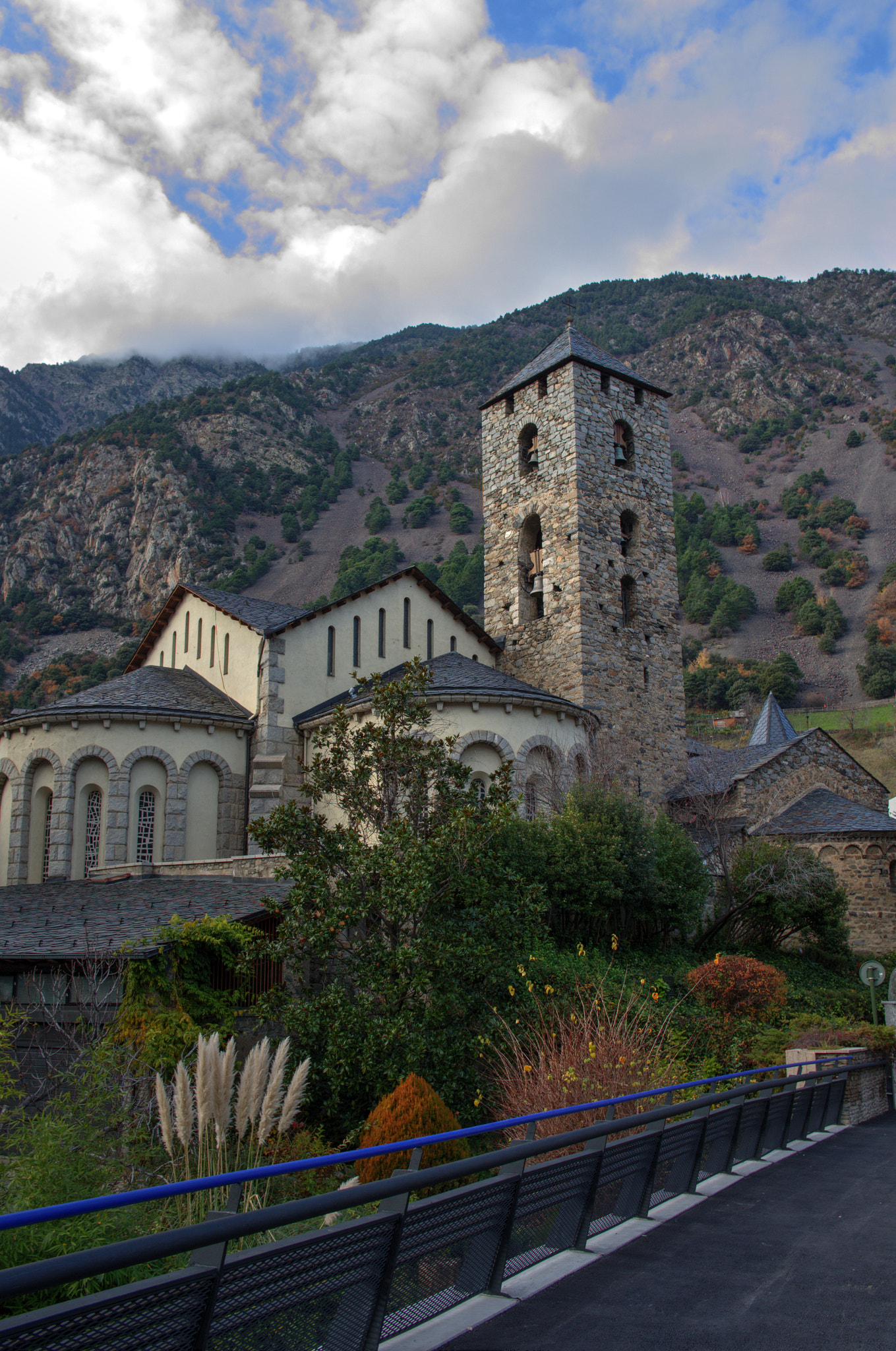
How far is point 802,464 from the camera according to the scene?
130000mm

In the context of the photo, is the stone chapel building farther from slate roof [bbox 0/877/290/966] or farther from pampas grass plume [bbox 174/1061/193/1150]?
pampas grass plume [bbox 174/1061/193/1150]

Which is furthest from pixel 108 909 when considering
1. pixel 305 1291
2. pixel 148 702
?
pixel 305 1291

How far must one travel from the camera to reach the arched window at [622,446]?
98.6 ft

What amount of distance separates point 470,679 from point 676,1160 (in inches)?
656

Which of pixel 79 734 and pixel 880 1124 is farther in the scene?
pixel 79 734

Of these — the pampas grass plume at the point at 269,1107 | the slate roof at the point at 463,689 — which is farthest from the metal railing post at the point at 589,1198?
the slate roof at the point at 463,689

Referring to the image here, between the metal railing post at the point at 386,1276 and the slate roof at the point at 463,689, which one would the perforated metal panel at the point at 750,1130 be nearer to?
the metal railing post at the point at 386,1276

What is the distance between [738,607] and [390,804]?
9100 cm

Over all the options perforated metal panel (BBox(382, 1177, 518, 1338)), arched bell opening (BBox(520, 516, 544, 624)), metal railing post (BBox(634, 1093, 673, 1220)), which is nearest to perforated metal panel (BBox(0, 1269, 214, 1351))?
perforated metal panel (BBox(382, 1177, 518, 1338))

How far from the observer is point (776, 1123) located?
998 centimetres

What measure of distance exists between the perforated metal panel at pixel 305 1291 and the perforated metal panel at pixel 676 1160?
3481mm

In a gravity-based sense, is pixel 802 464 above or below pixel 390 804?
above

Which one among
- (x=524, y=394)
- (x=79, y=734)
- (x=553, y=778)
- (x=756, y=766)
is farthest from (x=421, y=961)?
(x=524, y=394)

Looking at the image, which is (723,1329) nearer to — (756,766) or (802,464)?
(756,766)
